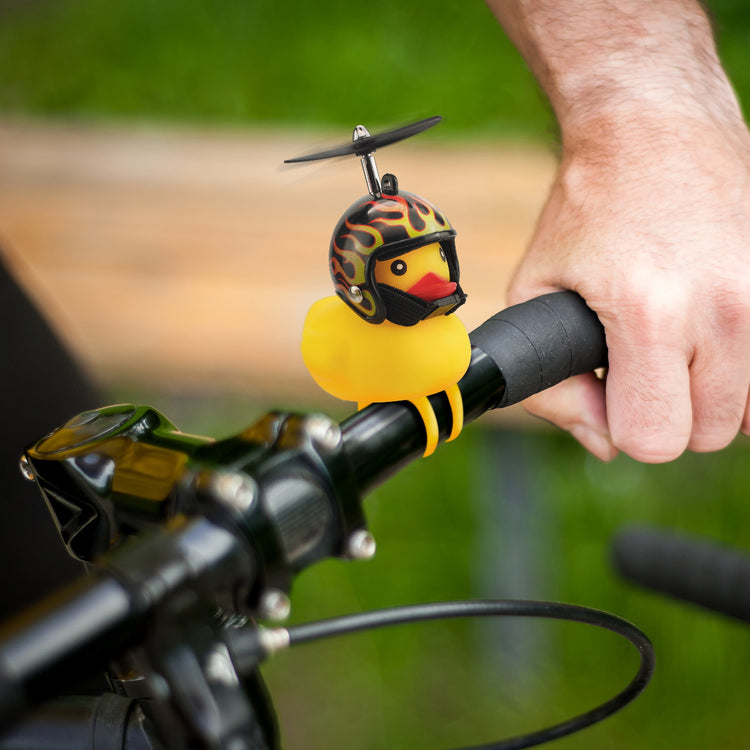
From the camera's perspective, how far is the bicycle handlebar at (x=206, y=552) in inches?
13.1

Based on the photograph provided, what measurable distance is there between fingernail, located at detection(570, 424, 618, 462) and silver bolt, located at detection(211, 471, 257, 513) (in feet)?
1.55

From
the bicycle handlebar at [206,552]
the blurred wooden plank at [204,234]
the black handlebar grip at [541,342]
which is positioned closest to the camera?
the bicycle handlebar at [206,552]

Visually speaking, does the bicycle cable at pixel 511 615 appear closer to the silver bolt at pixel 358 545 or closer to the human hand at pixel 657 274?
the silver bolt at pixel 358 545

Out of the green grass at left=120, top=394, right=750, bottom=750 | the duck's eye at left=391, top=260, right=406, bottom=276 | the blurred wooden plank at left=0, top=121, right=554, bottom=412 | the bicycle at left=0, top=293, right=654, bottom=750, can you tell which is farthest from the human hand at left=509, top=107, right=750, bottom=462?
the green grass at left=120, top=394, right=750, bottom=750

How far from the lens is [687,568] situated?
96 cm

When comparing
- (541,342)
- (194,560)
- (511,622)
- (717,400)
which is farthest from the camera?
(511,622)

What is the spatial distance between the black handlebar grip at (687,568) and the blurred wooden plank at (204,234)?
1.47ft

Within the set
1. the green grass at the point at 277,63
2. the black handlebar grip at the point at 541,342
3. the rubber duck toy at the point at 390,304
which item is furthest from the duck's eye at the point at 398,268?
the green grass at the point at 277,63

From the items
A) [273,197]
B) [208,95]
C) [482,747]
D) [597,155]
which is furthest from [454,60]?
[482,747]

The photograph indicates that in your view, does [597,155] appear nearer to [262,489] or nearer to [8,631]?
[262,489]

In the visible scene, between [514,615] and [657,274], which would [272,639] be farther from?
[657,274]

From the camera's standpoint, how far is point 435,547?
2.14 m

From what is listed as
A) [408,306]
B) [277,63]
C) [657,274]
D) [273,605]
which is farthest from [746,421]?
[277,63]

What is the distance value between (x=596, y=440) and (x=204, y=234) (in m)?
1.07
